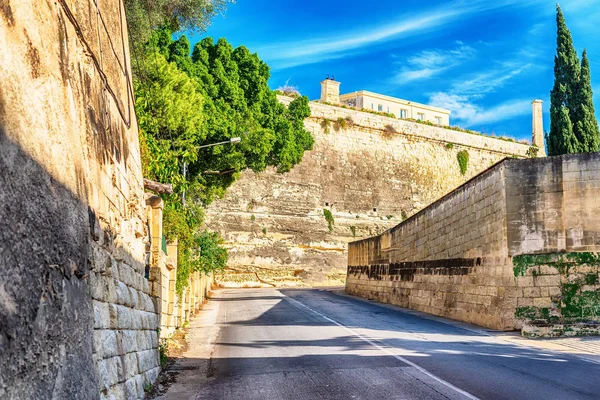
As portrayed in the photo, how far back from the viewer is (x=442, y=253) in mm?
19891

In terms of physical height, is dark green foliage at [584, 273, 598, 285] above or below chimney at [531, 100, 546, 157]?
below

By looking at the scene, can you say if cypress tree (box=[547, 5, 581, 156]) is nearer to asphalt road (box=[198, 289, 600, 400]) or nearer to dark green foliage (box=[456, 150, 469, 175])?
asphalt road (box=[198, 289, 600, 400])

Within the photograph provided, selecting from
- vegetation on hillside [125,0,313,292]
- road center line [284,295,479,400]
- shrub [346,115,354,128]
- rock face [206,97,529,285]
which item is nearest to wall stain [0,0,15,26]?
road center line [284,295,479,400]

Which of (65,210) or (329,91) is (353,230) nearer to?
(329,91)

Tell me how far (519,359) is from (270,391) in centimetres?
487

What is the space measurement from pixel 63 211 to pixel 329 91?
146 ft

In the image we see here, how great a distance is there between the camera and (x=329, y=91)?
47281mm

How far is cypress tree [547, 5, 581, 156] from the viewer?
2419 cm

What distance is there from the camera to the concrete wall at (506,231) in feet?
Result: 47.6

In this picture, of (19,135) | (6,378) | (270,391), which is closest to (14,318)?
(6,378)

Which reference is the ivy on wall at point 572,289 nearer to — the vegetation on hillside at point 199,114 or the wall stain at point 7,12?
the vegetation on hillside at point 199,114

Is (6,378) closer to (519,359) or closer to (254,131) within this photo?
(519,359)

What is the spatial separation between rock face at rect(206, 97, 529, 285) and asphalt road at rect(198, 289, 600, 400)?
24.8 meters

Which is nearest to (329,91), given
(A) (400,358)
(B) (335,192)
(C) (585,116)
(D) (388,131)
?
(D) (388,131)
